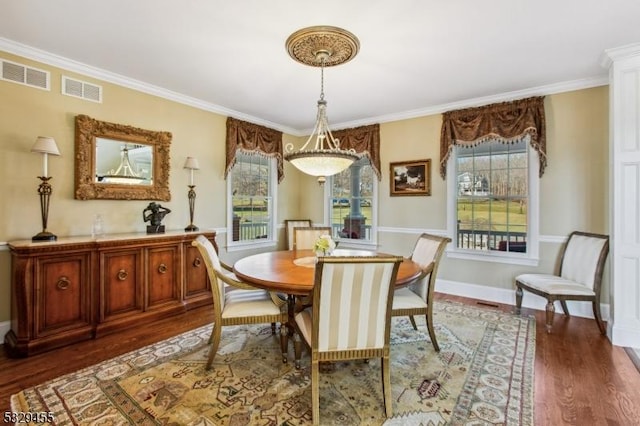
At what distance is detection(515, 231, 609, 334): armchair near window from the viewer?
296 cm

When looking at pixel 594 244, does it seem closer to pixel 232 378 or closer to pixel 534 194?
pixel 534 194

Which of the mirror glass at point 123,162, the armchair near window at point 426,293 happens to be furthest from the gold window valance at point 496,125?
the mirror glass at point 123,162

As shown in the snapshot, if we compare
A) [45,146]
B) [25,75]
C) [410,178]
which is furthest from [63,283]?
[410,178]

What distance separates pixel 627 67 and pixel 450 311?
9.21 feet

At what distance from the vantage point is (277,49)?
2703mm

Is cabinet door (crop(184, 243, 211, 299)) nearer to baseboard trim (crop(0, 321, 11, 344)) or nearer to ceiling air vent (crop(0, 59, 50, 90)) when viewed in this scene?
baseboard trim (crop(0, 321, 11, 344))

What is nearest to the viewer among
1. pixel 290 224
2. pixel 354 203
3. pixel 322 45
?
pixel 322 45

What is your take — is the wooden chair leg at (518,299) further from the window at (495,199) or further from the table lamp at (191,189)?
the table lamp at (191,189)

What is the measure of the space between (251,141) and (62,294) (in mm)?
2945

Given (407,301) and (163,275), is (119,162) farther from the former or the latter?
(407,301)

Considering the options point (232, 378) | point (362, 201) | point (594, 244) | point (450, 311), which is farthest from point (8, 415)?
point (594, 244)

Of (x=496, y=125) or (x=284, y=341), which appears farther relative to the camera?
(x=496, y=125)

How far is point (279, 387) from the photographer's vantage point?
2.07 metres

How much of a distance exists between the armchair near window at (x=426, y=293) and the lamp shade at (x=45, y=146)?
3.19 m
